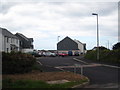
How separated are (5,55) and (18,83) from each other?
18.8 feet

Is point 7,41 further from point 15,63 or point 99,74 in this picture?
point 99,74

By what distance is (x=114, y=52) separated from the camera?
3123 cm

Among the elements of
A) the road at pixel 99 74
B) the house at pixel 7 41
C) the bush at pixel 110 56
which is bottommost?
the road at pixel 99 74

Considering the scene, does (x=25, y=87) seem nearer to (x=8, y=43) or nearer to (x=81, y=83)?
(x=81, y=83)

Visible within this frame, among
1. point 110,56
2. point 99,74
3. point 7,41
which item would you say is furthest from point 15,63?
point 7,41

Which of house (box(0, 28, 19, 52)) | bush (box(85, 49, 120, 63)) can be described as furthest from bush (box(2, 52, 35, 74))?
house (box(0, 28, 19, 52))

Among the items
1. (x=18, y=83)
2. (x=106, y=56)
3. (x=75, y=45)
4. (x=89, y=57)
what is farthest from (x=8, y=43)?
(x=18, y=83)

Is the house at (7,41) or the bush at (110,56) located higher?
the house at (7,41)

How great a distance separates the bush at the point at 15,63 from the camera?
55.5 feet

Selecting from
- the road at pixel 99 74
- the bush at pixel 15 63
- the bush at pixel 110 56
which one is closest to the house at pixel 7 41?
the bush at pixel 110 56

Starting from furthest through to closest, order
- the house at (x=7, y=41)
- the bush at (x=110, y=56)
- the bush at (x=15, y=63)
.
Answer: the house at (x=7, y=41)
the bush at (x=110, y=56)
the bush at (x=15, y=63)

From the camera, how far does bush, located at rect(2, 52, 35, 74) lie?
55.5 feet

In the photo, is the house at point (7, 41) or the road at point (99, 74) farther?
the house at point (7, 41)

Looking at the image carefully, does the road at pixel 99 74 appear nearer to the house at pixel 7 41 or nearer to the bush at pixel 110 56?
the bush at pixel 110 56
